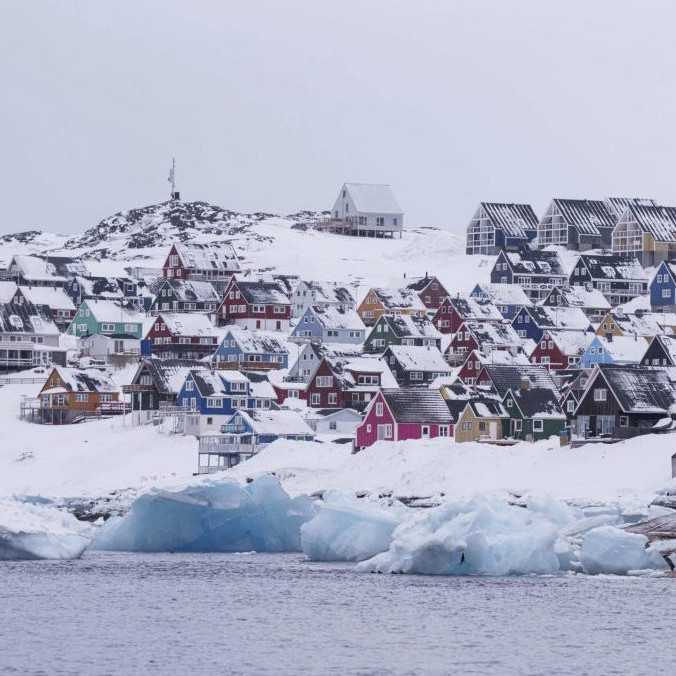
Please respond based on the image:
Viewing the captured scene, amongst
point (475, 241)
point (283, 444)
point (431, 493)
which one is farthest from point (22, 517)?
point (475, 241)

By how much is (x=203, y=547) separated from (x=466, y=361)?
4695 cm

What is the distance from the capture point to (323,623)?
46.5 meters

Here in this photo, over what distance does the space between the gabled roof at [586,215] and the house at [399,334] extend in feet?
114

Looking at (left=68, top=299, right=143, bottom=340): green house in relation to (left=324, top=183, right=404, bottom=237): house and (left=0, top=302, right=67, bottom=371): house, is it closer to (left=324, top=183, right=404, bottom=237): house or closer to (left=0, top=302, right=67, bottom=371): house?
(left=0, top=302, right=67, bottom=371): house

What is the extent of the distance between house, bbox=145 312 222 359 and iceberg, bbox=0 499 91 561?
60367mm

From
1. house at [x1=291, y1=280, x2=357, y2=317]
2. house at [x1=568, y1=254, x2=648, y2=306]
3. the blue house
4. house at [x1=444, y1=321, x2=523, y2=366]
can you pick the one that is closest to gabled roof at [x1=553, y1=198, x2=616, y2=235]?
house at [x1=568, y1=254, x2=648, y2=306]

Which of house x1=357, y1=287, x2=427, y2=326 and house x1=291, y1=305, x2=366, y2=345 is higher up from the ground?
house x1=357, y1=287, x2=427, y2=326

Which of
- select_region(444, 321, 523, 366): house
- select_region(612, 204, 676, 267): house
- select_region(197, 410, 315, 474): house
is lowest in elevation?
select_region(197, 410, 315, 474): house

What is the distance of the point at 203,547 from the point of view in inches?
2579

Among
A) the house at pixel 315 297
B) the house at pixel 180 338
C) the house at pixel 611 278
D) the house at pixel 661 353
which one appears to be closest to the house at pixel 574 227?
the house at pixel 611 278

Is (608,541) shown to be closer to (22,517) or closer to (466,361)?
(22,517)

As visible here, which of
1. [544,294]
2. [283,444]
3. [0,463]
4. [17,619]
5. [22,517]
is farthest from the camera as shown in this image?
[544,294]

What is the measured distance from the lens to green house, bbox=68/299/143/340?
126m

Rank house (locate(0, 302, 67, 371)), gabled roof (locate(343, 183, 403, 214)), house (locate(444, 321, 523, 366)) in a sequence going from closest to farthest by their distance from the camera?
house (locate(0, 302, 67, 371)), house (locate(444, 321, 523, 366)), gabled roof (locate(343, 183, 403, 214))
